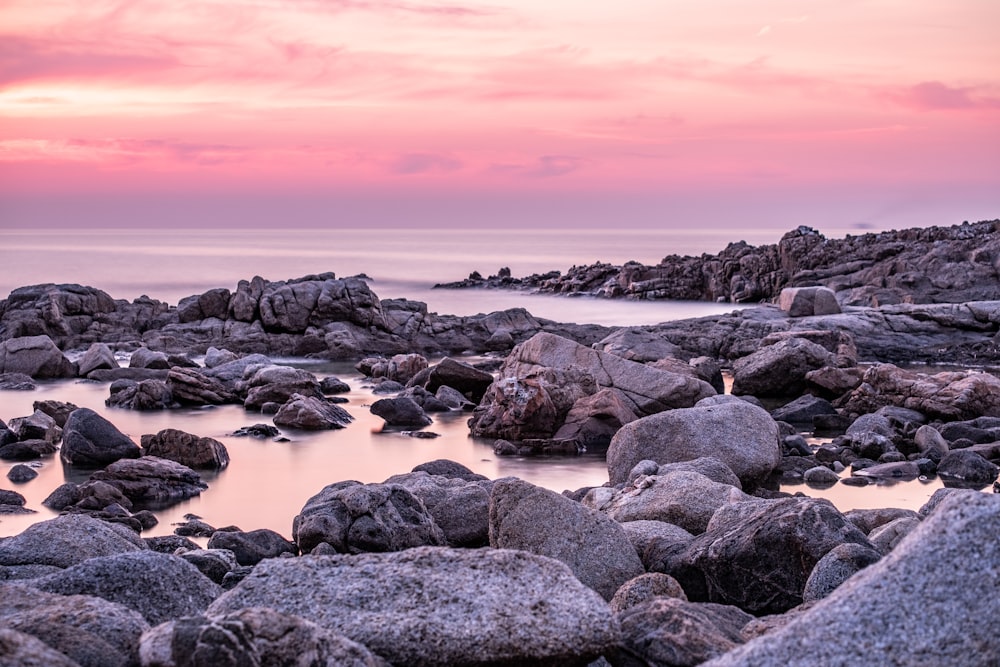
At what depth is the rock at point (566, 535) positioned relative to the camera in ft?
23.2

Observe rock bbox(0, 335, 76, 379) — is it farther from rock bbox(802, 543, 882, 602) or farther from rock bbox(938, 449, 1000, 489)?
rock bbox(802, 543, 882, 602)

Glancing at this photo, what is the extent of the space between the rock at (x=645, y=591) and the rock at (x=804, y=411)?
1365 centimetres

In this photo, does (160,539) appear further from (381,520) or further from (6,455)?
(6,455)

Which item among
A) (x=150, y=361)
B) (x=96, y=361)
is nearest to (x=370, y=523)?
(x=150, y=361)

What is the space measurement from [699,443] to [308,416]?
793cm

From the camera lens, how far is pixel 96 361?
2573cm

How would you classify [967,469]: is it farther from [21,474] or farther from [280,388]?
[21,474]

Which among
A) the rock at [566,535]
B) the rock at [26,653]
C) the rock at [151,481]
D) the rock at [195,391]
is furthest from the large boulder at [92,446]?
the rock at [26,653]

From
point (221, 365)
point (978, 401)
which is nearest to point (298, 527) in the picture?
point (978, 401)

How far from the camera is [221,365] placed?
2441 centimetres

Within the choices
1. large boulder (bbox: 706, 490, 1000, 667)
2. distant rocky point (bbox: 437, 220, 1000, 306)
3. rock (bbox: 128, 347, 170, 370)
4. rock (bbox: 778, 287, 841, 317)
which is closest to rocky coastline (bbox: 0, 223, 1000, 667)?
large boulder (bbox: 706, 490, 1000, 667)

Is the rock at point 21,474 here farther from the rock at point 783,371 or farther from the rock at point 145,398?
the rock at point 783,371

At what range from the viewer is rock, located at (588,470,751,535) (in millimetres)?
9391

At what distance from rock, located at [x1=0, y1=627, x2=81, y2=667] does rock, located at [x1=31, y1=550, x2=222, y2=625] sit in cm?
123
